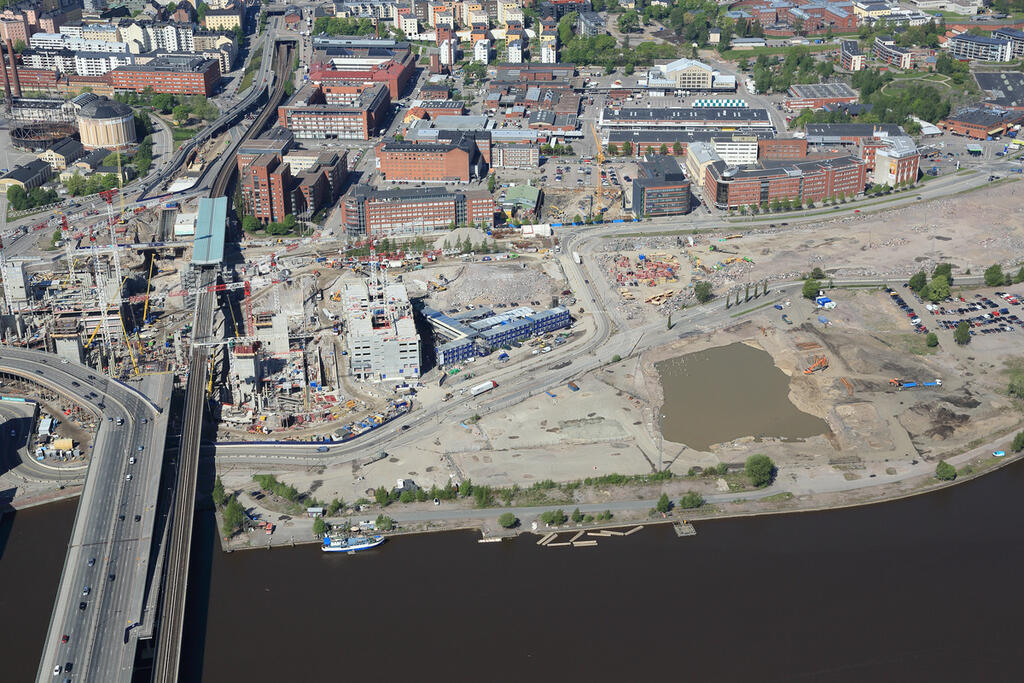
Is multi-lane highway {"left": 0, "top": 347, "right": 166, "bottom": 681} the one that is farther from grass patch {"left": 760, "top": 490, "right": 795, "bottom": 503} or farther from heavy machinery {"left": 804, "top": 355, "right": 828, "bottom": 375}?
heavy machinery {"left": 804, "top": 355, "right": 828, "bottom": 375}

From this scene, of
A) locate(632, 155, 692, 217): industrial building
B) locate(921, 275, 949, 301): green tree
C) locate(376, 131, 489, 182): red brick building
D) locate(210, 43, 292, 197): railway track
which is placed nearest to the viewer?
locate(921, 275, 949, 301): green tree

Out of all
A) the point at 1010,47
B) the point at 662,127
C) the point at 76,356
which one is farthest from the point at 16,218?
the point at 1010,47

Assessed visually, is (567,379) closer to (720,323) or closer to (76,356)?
(720,323)

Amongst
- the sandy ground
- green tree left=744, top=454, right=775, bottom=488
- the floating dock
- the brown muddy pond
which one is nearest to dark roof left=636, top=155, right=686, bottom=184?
the sandy ground

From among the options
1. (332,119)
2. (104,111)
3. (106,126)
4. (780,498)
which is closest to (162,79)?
(104,111)

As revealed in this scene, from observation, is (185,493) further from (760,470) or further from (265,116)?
(265,116)

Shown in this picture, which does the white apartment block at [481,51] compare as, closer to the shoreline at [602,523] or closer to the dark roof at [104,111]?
the dark roof at [104,111]
